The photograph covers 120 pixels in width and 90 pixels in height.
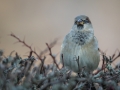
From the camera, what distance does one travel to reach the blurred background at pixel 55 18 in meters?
4.25

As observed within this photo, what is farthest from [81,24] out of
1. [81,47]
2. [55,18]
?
[55,18]

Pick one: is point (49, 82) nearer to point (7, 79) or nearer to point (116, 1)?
point (7, 79)

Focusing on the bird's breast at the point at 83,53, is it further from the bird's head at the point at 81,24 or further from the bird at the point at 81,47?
the bird's head at the point at 81,24

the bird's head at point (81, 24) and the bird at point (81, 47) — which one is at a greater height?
the bird's head at point (81, 24)

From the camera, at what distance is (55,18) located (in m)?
4.88

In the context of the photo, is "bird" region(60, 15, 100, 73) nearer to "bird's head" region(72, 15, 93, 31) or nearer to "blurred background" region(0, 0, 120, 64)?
"bird's head" region(72, 15, 93, 31)

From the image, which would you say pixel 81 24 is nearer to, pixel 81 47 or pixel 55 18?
pixel 81 47

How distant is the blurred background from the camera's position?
425 cm

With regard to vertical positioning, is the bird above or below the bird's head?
below

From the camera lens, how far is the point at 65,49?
2.23 metres

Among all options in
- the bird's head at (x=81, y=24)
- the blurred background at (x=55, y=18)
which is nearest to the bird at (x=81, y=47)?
the bird's head at (x=81, y=24)

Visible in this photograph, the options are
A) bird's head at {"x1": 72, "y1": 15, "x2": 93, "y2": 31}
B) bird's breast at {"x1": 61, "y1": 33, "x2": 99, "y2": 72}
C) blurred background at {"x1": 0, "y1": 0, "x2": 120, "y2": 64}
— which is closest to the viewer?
bird's breast at {"x1": 61, "y1": 33, "x2": 99, "y2": 72}

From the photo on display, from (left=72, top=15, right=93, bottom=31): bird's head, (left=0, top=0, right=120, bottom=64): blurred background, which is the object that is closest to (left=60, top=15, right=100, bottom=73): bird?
(left=72, top=15, right=93, bottom=31): bird's head

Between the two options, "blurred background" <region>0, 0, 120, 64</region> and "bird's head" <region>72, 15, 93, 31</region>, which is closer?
"bird's head" <region>72, 15, 93, 31</region>
